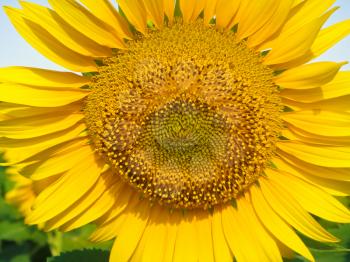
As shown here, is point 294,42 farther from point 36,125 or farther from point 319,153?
point 36,125

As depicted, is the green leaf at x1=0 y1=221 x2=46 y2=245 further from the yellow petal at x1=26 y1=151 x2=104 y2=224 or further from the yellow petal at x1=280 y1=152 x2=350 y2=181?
the yellow petal at x1=280 y1=152 x2=350 y2=181

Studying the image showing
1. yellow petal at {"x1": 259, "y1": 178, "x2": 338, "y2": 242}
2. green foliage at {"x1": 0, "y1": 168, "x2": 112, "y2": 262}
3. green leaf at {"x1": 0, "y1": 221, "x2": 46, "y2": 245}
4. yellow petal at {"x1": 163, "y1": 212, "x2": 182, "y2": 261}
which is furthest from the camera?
green leaf at {"x1": 0, "y1": 221, "x2": 46, "y2": 245}

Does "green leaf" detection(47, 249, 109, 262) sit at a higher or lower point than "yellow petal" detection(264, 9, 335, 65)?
lower

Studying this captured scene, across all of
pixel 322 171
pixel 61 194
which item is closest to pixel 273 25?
pixel 322 171

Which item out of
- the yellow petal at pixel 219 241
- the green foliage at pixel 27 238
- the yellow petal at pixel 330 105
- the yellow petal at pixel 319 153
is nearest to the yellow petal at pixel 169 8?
the yellow petal at pixel 330 105

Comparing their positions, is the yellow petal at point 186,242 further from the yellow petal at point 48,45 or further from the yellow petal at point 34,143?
the yellow petal at point 48,45

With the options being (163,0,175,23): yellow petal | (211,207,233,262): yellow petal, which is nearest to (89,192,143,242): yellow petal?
(211,207,233,262): yellow petal

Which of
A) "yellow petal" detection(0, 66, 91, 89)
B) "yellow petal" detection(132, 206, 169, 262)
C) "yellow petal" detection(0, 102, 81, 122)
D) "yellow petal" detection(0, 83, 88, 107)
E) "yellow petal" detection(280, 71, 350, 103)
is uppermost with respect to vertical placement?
"yellow petal" detection(0, 66, 91, 89)
